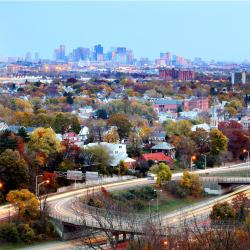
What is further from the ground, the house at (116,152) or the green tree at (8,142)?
the green tree at (8,142)

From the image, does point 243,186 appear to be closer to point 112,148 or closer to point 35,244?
point 112,148

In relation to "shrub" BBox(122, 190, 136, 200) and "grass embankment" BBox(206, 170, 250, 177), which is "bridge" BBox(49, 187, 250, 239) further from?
"grass embankment" BBox(206, 170, 250, 177)

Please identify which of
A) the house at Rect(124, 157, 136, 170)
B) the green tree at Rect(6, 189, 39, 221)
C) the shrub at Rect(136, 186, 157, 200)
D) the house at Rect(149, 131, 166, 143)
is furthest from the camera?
the house at Rect(149, 131, 166, 143)

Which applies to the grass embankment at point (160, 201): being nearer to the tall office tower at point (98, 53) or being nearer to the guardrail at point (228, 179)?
the guardrail at point (228, 179)

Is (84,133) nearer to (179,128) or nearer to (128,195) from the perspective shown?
(179,128)

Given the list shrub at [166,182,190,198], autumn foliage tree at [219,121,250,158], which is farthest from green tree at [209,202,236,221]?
autumn foliage tree at [219,121,250,158]

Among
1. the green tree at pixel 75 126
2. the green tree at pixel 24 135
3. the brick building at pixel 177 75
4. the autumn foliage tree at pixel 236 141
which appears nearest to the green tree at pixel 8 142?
the green tree at pixel 24 135

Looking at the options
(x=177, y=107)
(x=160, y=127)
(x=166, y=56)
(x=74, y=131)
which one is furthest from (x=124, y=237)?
(x=166, y=56)
